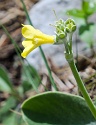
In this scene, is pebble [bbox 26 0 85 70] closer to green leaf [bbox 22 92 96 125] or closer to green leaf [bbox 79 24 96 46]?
green leaf [bbox 79 24 96 46]

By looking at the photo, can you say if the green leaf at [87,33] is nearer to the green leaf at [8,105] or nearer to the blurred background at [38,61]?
the blurred background at [38,61]

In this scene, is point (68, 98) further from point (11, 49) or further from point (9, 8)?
point (9, 8)

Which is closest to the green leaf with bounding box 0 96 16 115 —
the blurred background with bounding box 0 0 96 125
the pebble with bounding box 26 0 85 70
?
the blurred background with bounding box 0 0 96 125

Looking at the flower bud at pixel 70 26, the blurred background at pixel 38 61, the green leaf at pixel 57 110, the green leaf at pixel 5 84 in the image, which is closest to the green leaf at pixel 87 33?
the blurred background at pixel 38 61

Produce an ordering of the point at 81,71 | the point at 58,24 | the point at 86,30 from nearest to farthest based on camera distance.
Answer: the point at 58,24 → the point at 81,71 → the point at 86,30

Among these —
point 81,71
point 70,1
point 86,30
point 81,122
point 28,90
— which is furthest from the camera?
point 70,1

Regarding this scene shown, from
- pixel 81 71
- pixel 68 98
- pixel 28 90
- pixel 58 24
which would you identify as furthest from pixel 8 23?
pixel 58 24
